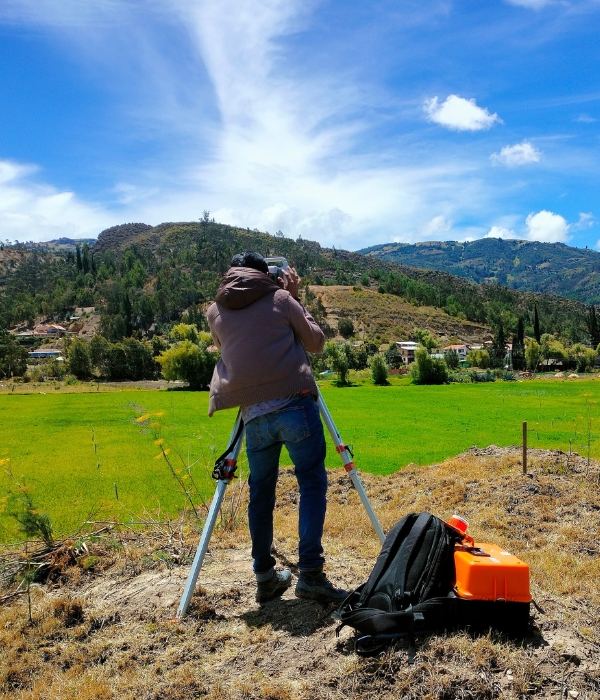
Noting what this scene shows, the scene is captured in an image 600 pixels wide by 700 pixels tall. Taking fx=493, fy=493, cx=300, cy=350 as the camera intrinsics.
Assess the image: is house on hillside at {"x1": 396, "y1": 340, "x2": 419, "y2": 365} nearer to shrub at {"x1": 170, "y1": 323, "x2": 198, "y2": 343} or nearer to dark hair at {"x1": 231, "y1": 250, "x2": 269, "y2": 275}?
shrub at {"x1": 170, "y1": 323, "x2": 198, "y2": 343}

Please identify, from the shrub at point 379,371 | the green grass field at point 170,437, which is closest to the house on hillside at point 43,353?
the green grass field at point 170,437

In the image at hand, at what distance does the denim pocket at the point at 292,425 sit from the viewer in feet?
10.5

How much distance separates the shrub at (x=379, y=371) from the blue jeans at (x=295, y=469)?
202 ft

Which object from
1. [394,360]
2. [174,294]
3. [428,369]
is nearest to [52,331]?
[174,294]

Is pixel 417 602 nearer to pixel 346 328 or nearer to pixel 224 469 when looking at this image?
pixel 224 469

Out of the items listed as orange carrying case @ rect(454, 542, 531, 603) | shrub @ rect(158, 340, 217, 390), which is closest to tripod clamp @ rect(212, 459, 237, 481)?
orange carrying case @ rect(454, 542, 531, 603)

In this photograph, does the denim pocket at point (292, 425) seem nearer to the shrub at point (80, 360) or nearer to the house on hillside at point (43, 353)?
the shrub at point (80, 360)

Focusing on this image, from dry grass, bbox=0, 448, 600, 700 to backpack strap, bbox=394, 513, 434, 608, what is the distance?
22cm

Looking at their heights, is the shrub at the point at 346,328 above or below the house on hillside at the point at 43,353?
above

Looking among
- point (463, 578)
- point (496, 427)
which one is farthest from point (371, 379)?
point (463, 578)

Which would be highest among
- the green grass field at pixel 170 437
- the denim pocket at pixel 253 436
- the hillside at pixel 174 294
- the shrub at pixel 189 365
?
the hillside at pixel 174 294

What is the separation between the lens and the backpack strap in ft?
8.70

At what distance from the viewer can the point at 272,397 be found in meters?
3.19

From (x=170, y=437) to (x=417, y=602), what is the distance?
20.9 m
